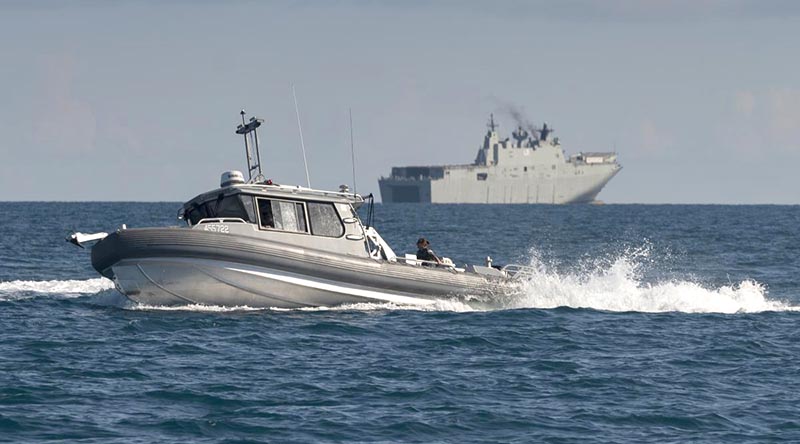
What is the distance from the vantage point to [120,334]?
71.3 feet

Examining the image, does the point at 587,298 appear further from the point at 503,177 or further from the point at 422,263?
the point at 503,177

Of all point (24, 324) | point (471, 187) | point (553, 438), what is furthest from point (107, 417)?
point (471, 187)

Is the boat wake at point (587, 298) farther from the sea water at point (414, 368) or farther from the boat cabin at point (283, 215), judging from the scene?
the boat cabin at point (283, 215)

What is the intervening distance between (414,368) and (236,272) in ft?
21.6

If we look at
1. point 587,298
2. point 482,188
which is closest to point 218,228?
point 587,298

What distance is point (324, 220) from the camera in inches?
1025

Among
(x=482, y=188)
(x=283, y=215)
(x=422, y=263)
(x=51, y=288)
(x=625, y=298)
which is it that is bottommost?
(x=625, y=298)

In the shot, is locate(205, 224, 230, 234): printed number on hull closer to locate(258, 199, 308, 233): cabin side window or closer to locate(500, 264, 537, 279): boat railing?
locate(258, 199, 308, 233): cabin side window

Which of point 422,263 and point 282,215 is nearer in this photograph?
point 282,215

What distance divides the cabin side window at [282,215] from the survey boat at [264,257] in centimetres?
2

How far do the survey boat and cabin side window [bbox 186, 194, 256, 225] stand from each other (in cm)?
2

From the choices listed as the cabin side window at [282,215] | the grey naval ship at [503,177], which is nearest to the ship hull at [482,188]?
the grey naval ship at [503,177]

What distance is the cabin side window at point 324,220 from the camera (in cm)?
2588

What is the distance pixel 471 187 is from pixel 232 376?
587 ft
